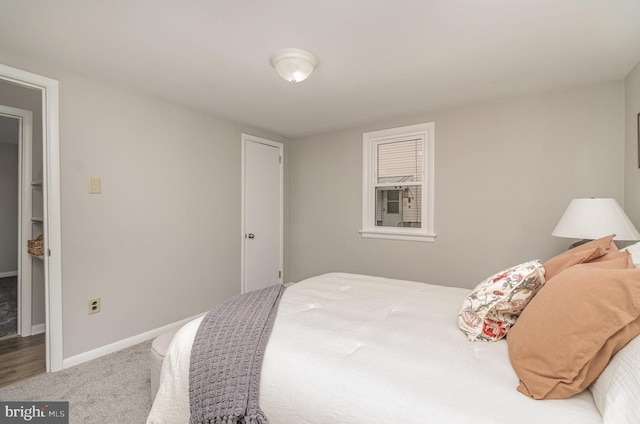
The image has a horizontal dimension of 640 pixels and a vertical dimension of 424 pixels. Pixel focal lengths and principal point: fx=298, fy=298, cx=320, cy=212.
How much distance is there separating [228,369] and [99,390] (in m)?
1.41

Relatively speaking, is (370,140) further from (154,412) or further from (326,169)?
(154,412)

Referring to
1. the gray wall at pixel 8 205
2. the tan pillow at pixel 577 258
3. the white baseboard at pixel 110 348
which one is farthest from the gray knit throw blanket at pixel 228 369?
the gray wall at pixel 8 205

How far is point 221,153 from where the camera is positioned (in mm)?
3350

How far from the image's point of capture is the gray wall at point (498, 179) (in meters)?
2.46

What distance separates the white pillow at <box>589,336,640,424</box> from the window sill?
232cm

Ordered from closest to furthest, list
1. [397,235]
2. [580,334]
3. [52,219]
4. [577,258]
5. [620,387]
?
[620,387], [580,334], [577,258], [52,219], [397,235]

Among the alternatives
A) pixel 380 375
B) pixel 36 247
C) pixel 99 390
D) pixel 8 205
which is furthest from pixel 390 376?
pixel 8 205

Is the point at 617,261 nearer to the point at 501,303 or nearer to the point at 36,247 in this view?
the point at 501,303

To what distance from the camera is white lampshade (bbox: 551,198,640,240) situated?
6.14 feet

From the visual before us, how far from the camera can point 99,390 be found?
1.93 m

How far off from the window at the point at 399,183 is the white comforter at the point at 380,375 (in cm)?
177

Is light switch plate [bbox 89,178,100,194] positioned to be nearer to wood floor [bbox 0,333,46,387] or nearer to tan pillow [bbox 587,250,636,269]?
wood floor [bbox 0,333,46,387]

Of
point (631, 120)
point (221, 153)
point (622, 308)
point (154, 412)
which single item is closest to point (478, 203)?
point (631, 120)

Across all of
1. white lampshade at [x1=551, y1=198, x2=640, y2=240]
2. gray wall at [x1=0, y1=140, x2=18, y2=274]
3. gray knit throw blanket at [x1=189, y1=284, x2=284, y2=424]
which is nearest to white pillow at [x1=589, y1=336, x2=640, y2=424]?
gray knit throw blanket at [x1=189, y1=284, x2=284, y2=424]
